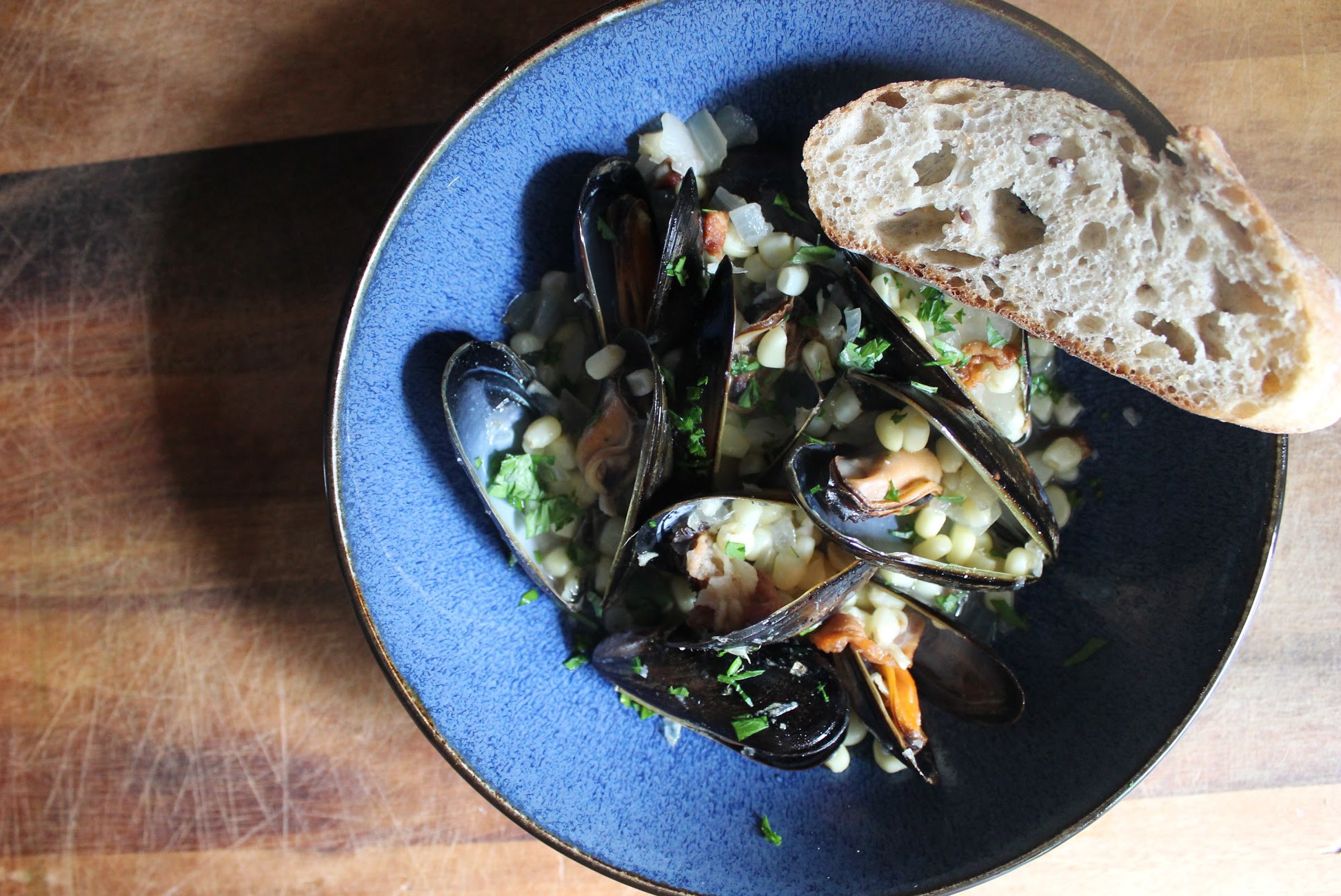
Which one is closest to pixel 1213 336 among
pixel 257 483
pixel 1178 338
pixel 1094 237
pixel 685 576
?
pixel 1178 338

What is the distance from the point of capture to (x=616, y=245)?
1.49 metres

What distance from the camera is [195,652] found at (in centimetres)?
175

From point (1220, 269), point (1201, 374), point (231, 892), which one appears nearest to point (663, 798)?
point (231, 892)

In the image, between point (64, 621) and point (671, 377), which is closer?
point (671, 377)

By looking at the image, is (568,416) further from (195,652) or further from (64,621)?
(64,621)

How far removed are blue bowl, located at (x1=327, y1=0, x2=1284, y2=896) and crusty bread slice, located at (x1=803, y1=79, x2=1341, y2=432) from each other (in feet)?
0.42

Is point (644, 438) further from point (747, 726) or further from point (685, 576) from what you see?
point (747, 726)

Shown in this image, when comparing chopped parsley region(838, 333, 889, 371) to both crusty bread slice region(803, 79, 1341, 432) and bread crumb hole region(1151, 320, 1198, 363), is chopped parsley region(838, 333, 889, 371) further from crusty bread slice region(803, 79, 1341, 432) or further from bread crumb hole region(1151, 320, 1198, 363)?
bread crumb hole region(1151, 320, 1198, 363)

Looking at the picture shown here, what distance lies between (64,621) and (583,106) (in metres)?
1.50

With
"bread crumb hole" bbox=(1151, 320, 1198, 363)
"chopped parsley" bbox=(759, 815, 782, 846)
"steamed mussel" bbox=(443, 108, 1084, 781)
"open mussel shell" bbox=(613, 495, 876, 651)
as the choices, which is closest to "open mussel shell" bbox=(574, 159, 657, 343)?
"steamed mussel" bbox=(443, 108, 1084, 781)

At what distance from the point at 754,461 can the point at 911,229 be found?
1.56ft

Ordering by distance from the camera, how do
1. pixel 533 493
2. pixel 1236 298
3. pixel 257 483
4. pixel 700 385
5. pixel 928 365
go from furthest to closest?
pixel 257 483, pixel 533 493, pixel 700 385, pixel 928 365, pixel 1236 298

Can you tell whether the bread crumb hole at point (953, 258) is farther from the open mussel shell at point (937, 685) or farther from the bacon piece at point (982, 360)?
the open mussel shell at point (937, 685)

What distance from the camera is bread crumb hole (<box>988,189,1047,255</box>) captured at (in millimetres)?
1326
